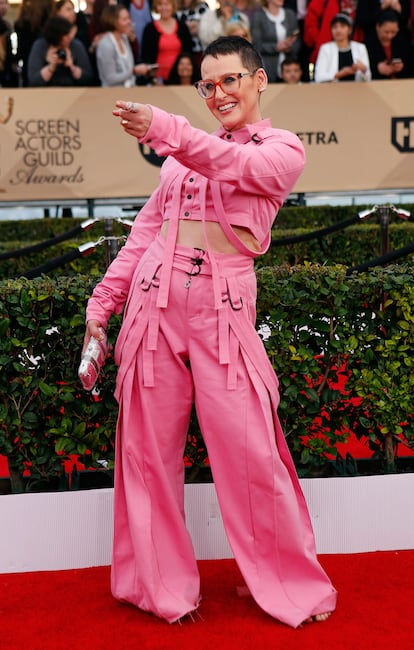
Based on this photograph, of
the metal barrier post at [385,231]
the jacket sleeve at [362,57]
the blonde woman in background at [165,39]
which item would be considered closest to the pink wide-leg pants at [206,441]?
the metal barrier post at [385,231]

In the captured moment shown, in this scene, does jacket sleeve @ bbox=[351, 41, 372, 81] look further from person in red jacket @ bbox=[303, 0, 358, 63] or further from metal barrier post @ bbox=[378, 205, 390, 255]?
metal barrier post @ bbox=[378, 205, 390, 255]

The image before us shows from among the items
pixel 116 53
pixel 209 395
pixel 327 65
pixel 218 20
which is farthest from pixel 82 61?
pixel 209 395

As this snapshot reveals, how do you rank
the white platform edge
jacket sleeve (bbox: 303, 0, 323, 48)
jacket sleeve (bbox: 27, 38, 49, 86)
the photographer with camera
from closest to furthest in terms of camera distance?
the white platform edge, the photographer with camera, jacket sleeve (bbox: 27, 38, 49, 86), jacket sleeve (bbox: 303, 0, 323, 48)

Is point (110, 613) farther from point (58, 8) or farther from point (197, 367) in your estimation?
point (58, 8)

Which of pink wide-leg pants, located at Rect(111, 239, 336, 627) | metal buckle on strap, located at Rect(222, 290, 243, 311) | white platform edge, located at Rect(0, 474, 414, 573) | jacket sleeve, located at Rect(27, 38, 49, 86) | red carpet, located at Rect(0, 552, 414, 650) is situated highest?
jacket sleeve, located at Rect(27, 38, 49, 86)

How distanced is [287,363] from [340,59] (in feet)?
24.6

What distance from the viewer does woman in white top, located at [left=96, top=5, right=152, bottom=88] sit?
10562 millimetres

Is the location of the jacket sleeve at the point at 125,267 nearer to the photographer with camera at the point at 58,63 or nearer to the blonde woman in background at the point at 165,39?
the photographer with camera at the point at 58,63

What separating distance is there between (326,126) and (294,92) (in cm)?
52

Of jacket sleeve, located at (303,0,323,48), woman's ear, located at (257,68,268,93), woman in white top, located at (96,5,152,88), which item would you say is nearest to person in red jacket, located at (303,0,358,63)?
jacket sleeve, located at (303,0,323,48)

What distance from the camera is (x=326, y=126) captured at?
1088 centimetres

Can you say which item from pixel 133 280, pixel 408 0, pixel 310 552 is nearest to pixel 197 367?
pixel 133 280

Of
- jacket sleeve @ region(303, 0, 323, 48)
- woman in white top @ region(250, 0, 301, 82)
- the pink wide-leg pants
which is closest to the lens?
the pink wide-leg pants

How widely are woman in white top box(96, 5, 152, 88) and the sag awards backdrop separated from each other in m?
0.28
